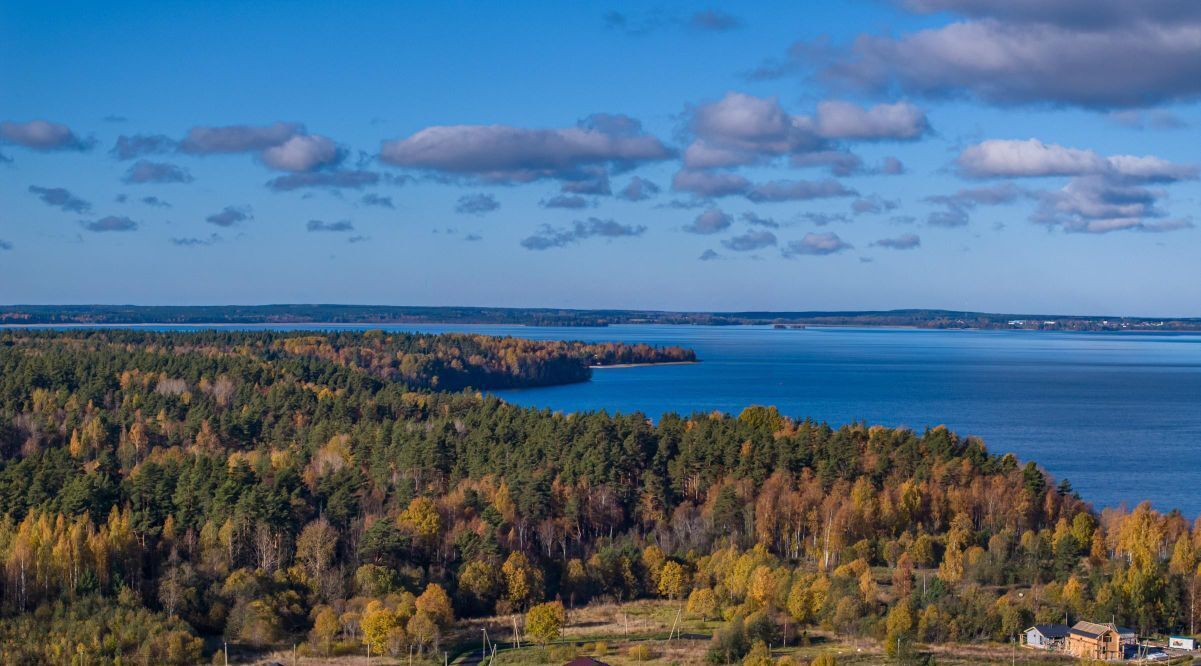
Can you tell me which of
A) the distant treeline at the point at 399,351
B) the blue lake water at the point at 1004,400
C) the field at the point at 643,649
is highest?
the distant treeline at the point at 399,351

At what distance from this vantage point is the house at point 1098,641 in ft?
87.5

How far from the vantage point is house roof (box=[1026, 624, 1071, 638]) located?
1086 inches

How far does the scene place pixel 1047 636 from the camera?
90.4 ft

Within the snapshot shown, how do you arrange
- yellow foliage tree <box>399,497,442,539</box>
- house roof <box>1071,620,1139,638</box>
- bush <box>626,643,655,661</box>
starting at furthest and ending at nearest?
yellow foliage tree <box>399,497,442,539</box> < house roof <box>1071,620,1139,638</box> < bush <box>626,643,655,661</box>

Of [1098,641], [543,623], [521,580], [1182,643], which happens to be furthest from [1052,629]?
[521,580]

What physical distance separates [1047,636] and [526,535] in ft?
52.4

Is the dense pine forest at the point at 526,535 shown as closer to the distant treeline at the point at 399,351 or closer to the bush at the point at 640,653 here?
the bush at the point at 640,653

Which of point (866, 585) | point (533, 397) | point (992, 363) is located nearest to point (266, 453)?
point (866, 585)

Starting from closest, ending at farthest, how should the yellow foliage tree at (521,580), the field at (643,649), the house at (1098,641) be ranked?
the field at (643,649), the house at (1098,641), the yellow foliage tree at (521,580)

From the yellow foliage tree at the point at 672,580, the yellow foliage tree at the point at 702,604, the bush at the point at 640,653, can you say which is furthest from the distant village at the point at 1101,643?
the yellow foliage tree at the point at 672,580

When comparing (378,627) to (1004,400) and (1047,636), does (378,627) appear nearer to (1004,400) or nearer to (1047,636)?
(1047,636)

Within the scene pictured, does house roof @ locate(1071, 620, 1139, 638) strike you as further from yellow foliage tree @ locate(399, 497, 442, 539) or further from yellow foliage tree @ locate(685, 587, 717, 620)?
yellow foliage tree @ locate(399, 497, 442, 539)

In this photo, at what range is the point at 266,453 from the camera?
157 feet

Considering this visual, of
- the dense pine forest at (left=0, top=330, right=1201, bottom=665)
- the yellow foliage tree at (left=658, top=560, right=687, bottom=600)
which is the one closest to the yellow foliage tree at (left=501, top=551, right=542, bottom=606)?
the dense pine forest at (left=0, top=330, right=1201, bottom=665)
